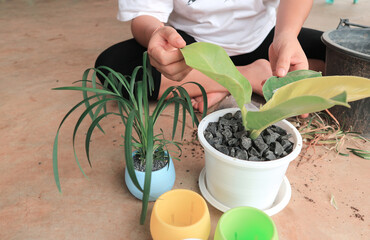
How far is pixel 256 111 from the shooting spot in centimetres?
50

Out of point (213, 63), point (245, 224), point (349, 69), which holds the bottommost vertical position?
point (245, 224)

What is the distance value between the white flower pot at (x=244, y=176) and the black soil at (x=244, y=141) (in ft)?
0.06

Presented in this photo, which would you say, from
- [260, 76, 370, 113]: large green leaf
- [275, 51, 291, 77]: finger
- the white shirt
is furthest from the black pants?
[260, 76, 370, 113]: large green leaf

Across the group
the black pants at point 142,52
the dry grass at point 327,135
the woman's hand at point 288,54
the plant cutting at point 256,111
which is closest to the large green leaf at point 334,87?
the plant cutting at point 256,111

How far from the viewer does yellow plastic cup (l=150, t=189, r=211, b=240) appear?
482 millimetres

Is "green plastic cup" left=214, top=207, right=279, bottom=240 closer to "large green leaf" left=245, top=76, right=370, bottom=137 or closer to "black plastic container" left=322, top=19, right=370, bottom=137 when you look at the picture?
"large green leaf" left=245, top=76, right=370, bottom=137

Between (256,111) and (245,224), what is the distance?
0.19 meters

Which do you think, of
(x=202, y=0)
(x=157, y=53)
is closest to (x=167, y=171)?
(x=157, y=53)

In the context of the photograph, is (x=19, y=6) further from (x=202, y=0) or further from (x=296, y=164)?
(x=296, y=164)

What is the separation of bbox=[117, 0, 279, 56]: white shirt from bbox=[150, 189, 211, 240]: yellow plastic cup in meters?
0.57

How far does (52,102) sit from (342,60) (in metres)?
0.90

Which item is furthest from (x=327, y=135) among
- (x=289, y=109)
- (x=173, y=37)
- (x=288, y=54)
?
(x=173, y=37)

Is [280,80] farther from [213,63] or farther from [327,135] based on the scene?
[327,135]

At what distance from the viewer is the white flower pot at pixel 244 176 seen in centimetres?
53
